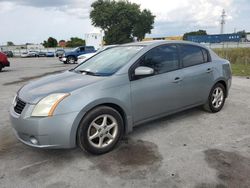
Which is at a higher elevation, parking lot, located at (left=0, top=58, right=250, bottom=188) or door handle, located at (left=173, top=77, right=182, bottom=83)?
door handle, located at (left=173, top=77, right=182, bottom=83)

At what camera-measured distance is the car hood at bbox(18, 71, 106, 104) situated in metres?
3.44

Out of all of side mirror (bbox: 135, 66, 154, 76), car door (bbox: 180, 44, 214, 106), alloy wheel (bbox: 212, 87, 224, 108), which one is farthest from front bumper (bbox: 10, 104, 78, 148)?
A: alloy wheel (bbox: 212, 87, 224, 108)

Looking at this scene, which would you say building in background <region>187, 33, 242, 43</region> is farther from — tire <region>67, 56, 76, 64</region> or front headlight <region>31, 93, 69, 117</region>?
front headlight <region>31, 93, 69, 117</region>

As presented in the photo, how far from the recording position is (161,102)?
13.9 feet

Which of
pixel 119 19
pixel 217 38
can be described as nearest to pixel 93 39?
pixel 119 19

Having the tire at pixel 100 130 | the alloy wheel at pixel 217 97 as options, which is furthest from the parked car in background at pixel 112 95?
the alloy wheel at pixel 217 97

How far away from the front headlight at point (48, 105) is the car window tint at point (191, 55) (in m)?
2.39

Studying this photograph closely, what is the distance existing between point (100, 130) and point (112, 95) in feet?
1.71

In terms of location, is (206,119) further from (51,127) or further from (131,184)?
(51,127)

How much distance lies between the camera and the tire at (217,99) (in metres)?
5.24

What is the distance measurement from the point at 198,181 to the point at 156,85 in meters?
1.68

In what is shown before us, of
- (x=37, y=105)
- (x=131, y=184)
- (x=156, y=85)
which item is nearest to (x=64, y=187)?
(x=131, y=184)

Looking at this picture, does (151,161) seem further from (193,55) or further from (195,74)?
(193,55)

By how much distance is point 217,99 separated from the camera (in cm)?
541
